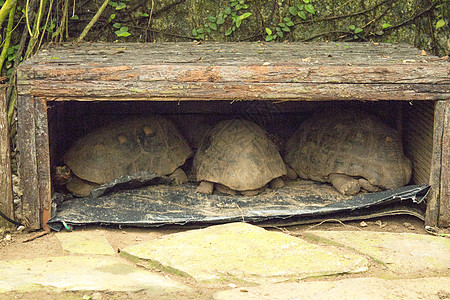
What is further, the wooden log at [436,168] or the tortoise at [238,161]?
the tortoise at [238,161]

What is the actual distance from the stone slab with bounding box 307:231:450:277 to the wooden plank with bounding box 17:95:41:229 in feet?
7.91

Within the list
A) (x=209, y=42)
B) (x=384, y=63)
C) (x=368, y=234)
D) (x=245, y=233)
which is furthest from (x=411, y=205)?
(x=209, y=42)

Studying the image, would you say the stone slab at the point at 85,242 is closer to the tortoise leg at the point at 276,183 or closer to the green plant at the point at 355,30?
the tortoise leg at the point at 276,183

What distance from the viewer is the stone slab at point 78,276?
137 inches

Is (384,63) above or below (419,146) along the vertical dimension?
above

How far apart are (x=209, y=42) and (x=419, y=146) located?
8.62 feet

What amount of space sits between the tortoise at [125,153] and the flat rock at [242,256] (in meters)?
1.69

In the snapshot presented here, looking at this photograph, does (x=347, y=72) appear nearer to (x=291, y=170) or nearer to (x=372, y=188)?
(x=372, y=188)

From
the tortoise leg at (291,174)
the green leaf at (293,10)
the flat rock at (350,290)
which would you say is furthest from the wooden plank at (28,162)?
the green leaf at (293,10)

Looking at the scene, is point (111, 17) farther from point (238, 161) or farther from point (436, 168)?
point (436, 168)

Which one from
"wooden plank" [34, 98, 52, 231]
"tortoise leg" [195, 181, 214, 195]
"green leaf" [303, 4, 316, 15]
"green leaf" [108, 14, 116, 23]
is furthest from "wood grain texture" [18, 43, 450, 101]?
"green leaf" [303, 4, 316, 15]

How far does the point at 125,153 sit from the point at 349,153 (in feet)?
8.07

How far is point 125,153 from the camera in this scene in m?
6.19

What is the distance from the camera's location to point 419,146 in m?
5.79
